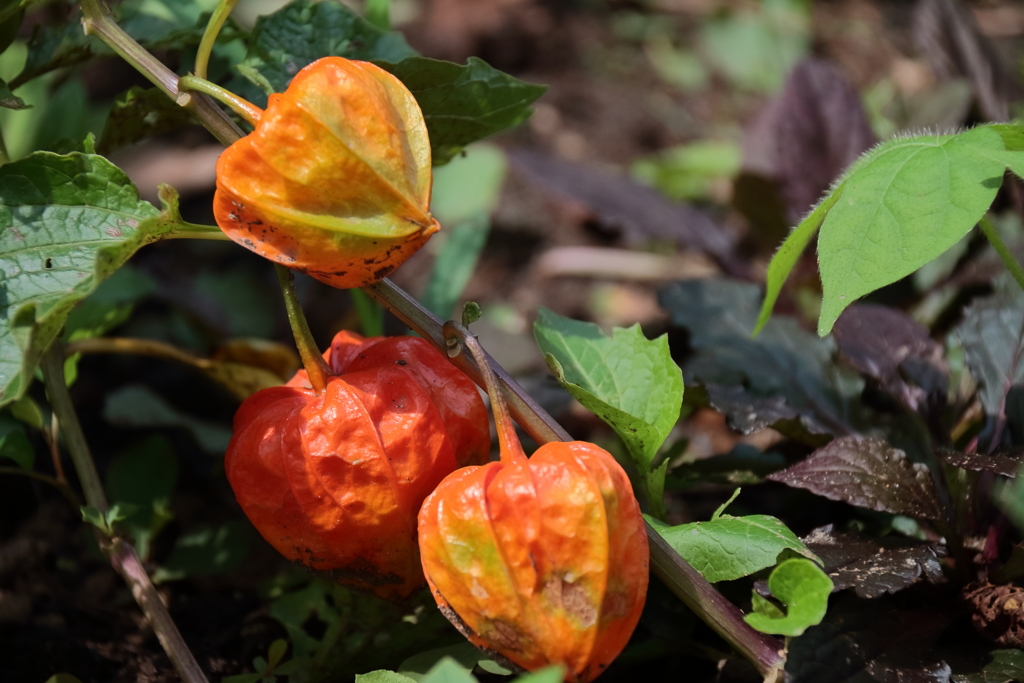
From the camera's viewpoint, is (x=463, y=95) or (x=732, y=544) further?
(x=463, y=95)

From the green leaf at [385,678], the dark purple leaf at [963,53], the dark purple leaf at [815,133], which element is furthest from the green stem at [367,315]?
the dark purple leaf at [963,53]

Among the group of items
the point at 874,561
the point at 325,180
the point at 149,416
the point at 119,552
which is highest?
the point at 325,180

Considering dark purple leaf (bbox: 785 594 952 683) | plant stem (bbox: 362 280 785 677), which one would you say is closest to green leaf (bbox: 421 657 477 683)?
plant stem (bbox: 362 280 785 677)

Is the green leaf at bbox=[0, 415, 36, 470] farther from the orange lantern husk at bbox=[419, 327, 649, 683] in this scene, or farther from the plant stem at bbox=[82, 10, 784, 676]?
the orange lantern husk at bbox=[419, 327, 649, 683]

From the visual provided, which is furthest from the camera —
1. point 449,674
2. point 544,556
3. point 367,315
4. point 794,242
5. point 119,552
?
point 367,315

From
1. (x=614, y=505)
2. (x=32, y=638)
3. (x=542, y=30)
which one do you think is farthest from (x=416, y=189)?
(x=542, y=30)

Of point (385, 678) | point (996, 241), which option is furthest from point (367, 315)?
point (996, 241)

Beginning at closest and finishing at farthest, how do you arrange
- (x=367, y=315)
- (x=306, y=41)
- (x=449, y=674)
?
(x=449, y=674) → (x=306, y=41) → (x=367, y=315)

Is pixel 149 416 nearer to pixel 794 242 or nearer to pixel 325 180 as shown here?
pixel 325 180
